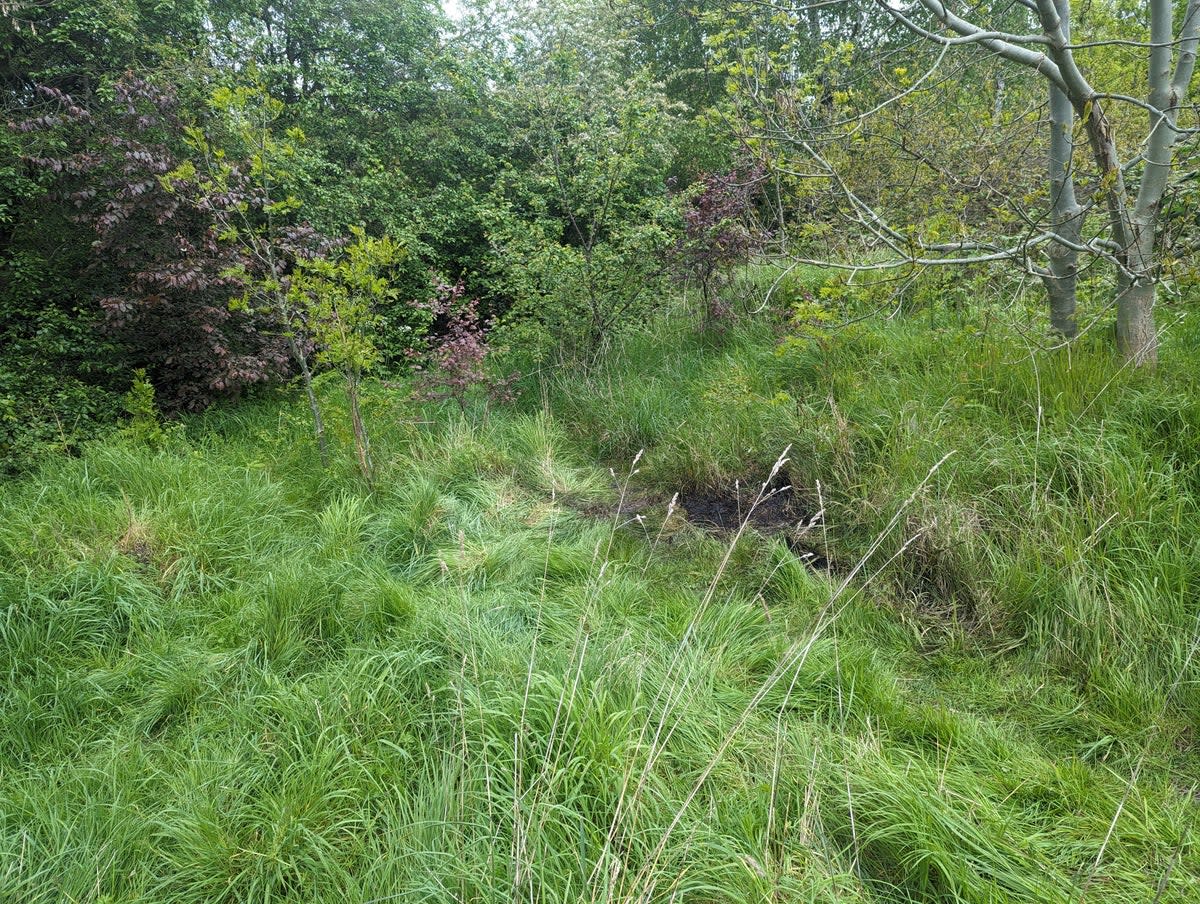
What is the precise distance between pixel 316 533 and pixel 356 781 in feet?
7.49

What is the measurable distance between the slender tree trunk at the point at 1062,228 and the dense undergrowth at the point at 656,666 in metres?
0.28

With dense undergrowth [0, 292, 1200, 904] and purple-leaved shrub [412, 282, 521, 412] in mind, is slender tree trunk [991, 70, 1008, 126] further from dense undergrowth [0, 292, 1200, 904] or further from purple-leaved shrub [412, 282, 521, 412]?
purple-leaved shrub [412, 282, 521, 412]

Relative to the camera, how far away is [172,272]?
5.92 m

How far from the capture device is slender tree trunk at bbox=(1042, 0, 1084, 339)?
12.2 ft

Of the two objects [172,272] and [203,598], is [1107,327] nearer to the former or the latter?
[203,598]

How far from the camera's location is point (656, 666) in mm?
2373

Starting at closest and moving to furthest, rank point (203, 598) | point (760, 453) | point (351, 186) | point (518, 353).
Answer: point (203, 598) < point (760, 453) < point (518, 353) < point (351, 186)

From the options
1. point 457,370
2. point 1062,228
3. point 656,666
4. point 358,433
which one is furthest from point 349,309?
point 1062,228

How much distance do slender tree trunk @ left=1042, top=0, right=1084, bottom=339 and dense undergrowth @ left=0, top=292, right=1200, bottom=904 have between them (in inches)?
11.2

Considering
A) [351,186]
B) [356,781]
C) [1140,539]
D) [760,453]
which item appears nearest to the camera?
[356,781]

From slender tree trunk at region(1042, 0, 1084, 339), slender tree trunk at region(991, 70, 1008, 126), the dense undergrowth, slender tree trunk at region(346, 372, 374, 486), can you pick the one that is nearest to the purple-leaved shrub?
slender tree trunk at region(346, 372, 374, 486)

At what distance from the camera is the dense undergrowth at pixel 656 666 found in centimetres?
169

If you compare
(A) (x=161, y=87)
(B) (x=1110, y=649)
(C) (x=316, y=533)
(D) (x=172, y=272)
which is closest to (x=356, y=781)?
(C) (x=316, y=533)

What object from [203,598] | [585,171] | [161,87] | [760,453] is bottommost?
[203,598]
